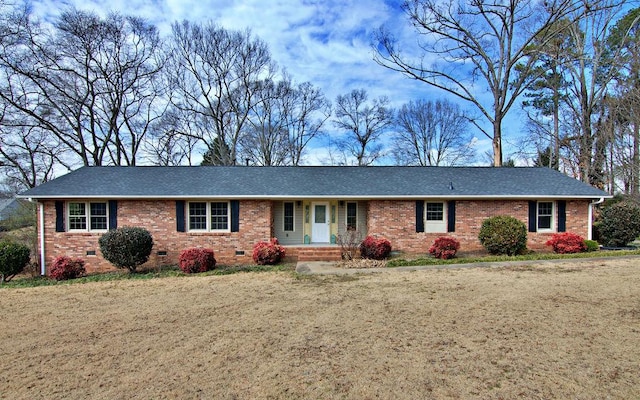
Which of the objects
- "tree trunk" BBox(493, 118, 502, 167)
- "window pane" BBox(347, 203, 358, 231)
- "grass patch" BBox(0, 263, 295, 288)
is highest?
"tree trunk" BBox(493, 118, 502, 167)

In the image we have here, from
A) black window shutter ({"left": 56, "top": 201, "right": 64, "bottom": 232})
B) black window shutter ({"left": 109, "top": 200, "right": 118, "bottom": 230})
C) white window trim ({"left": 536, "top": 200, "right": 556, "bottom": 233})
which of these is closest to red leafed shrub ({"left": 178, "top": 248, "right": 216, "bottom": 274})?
black window shutter ({"left": 109, "top": 200, "right": 118, "bottom": 230})

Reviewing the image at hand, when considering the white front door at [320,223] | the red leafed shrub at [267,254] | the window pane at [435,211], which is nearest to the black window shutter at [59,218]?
the red leafed shrub at [267,254]

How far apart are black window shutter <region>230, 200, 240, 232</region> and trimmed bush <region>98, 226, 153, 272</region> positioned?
310 centimetres

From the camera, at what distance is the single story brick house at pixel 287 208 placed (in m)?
12.8

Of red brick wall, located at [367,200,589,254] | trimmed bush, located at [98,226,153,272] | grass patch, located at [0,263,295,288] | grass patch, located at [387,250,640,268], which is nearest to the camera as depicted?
grass patch, located at [0,263,295,288]

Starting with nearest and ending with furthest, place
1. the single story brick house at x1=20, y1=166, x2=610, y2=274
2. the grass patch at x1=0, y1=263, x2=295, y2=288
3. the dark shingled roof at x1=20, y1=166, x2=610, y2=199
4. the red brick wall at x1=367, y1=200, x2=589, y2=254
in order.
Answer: the grass patch at x1=0, y1=263, x2=295, y2=288 < the single story brick house at x1=20, y1=166, x2=610, y2=274 < the dark shingled roof at x1=20, y1=166, x2=610, y2=199 < the red brick wall at x1=367, y1=200, x2=589, y2=254

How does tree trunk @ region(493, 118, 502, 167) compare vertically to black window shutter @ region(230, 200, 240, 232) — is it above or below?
above

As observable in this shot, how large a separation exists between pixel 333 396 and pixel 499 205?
12.8 m

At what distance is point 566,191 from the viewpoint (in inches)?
543

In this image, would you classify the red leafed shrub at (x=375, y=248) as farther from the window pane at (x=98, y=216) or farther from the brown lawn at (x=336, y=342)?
the window pane at (x=98, y=216)

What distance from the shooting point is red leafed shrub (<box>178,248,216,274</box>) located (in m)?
11.4

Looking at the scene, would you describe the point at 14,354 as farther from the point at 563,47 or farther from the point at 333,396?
the point at 563,47

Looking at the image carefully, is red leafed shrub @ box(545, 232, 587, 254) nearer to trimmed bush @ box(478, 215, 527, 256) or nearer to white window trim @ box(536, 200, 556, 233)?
white window trim @ box(536, 200, 556, 233)

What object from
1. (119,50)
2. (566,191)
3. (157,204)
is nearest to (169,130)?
(119,50)
